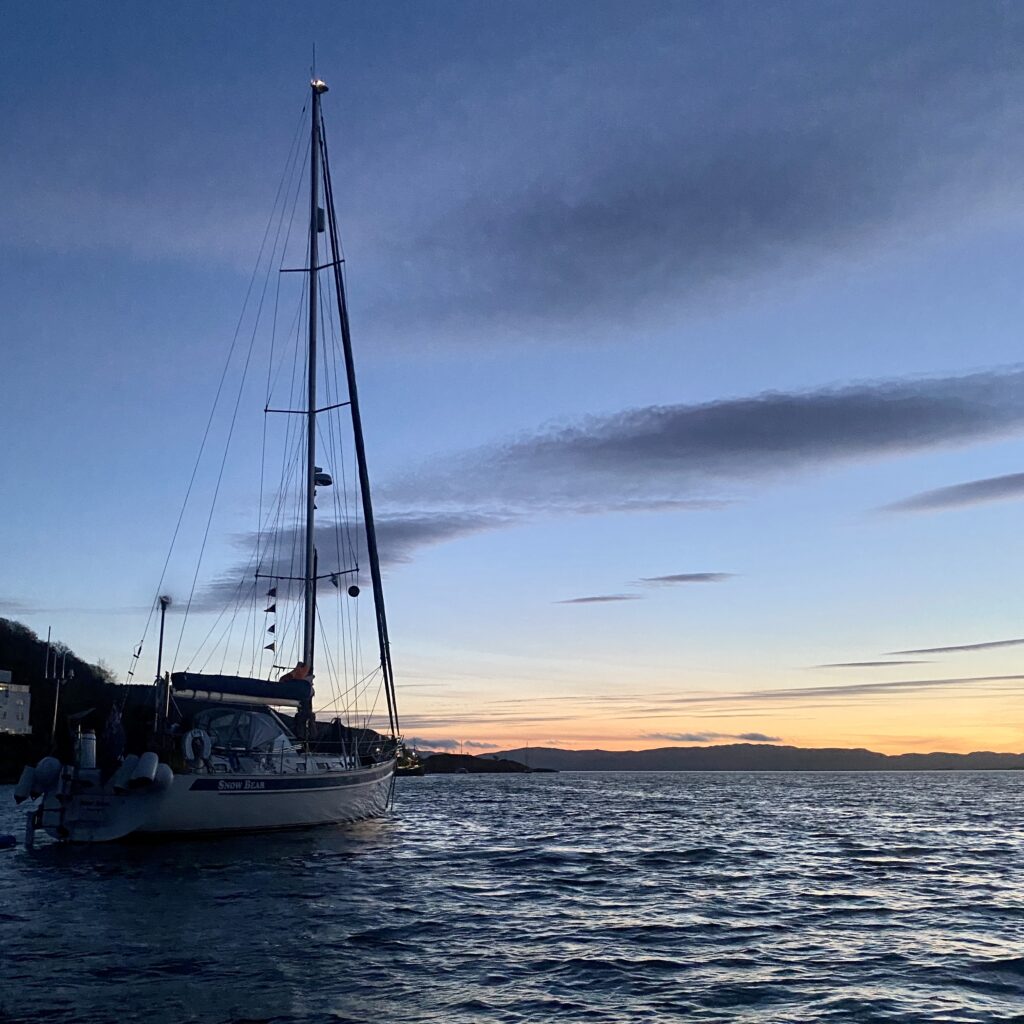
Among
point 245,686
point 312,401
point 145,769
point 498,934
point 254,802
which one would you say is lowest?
point 498,934

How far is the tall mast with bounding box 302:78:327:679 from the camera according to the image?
3928cm

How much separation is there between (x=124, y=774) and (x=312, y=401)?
18706 millimetres

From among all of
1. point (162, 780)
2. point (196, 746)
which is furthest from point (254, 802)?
point (162, 780)

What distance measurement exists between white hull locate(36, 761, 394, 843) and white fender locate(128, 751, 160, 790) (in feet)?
3.01

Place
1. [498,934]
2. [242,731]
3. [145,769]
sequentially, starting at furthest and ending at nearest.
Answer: [242,731] < [145,769] < [498,934]

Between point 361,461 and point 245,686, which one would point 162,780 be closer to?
point 245,686

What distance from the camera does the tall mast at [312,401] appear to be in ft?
129

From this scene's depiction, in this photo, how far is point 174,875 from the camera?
2350 centimetres

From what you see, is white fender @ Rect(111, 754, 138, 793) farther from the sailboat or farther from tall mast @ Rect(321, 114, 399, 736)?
tall mast @ Rect(321, 114, 399, 736)

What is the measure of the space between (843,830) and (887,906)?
28687 mm

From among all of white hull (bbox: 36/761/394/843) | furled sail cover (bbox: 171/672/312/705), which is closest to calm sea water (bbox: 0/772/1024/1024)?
white hull (bbox: 36/761/394/843)

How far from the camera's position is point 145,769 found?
2711 cm

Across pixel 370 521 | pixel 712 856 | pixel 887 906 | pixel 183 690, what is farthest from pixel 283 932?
pixel 370 521

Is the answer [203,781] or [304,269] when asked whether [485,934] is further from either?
[304,269]
